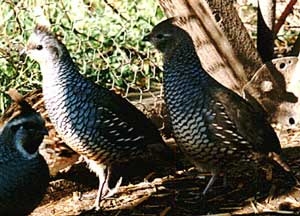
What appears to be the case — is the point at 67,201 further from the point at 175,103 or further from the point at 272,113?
the point at 272,113

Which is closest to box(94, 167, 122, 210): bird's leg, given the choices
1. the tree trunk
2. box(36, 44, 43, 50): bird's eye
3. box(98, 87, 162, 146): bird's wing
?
box(98, 87, 162, 146): bird's wing

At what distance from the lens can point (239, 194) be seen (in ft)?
16.2

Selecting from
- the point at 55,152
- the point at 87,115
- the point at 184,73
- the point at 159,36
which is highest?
the point at 159,36

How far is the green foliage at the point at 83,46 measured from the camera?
6258mm

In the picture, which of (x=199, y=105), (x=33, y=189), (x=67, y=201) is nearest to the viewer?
(x=33, y=189)

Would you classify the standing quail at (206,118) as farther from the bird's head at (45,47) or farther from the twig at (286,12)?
the twig at (286,12)

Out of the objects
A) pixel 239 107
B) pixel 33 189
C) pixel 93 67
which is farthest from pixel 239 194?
pixel 93 67

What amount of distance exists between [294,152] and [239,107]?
965 millimetres

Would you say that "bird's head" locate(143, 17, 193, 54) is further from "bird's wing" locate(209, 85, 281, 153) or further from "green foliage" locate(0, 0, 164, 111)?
"green foliage" locate(0, 0, 164, 111)

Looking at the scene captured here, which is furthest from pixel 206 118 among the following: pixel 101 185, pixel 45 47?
pixel 45 47

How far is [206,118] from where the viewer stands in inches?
183

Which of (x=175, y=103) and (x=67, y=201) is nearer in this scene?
(x=175, y=103)

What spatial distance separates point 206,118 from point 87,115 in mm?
697

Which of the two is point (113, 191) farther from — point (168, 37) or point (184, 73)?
point (168, 37)
